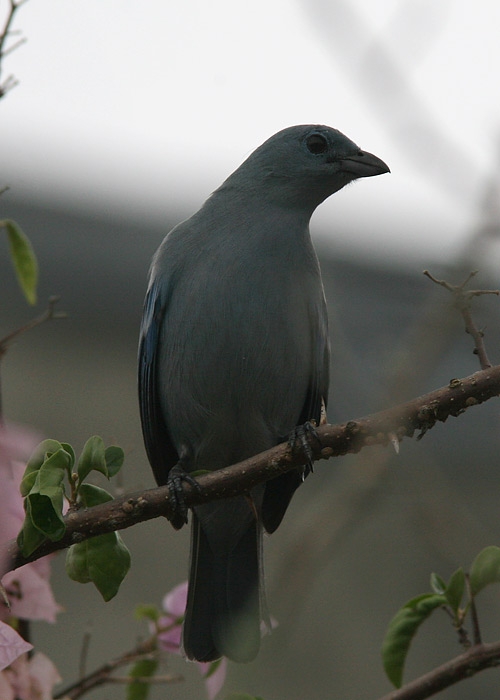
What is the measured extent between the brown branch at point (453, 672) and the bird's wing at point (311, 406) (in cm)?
181

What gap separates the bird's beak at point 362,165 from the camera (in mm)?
4293

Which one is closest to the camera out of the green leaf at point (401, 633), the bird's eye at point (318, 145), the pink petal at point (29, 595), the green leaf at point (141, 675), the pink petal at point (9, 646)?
the pink petal at point (9, 646)

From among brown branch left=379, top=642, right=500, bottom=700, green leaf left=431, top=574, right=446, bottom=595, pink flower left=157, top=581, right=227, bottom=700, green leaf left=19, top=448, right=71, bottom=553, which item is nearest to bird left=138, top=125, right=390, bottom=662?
pink flower left=157, top=581, right=227, bottom=700

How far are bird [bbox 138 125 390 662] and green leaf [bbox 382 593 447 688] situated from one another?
4.18 ft

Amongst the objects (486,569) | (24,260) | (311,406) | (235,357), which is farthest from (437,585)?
(311,406)

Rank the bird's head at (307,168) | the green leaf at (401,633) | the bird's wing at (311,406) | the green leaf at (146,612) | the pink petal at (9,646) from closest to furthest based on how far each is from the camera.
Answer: the pink petal at (9,646), the green leaf at (401,633), the green leaf at (146,612), the bird's wing at (311,406), the bird's head at (307,168)

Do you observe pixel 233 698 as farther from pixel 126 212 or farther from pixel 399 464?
pixel 126 212

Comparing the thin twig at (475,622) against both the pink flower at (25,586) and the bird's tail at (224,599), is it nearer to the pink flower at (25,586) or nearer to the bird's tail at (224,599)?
the pink flower at (25,586)

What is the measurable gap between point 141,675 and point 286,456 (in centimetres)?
81

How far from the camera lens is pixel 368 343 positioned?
8.90 meters

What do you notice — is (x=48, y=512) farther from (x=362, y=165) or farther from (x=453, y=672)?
(x=362, y=165)

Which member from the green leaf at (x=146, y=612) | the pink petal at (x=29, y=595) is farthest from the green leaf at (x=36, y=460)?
the green leaf at (x=146, y=612)

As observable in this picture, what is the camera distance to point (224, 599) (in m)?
3.80

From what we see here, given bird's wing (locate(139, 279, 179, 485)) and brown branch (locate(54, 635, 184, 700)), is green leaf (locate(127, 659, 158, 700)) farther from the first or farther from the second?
bird's wing (locate(139, 279, 179, 485))
